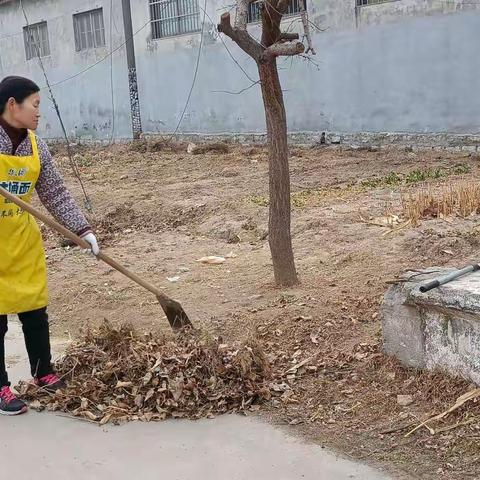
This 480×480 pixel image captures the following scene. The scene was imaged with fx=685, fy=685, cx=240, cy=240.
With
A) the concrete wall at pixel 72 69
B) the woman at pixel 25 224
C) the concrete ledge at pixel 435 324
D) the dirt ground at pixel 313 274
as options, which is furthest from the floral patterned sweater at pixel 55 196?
the concrete wall at pixel 72 69

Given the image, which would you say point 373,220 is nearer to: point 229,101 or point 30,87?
point 30,87

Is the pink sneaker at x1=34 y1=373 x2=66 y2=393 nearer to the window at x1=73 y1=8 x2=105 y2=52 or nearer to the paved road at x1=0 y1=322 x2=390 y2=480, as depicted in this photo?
the paved road at x1=0 y1=322 x2=390 y2=480

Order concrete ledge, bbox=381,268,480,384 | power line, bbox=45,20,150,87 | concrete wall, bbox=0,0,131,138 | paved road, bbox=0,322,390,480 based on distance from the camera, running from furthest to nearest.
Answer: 1. concrete wall, bbox=0,0,131,138
2. power line, bbox=45,20,150,87
3. concrete ledge, bbox=381,268,480,384
4. paved road, bbox=0,322,390,480

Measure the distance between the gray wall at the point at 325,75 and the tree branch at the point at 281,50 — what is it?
268 inches

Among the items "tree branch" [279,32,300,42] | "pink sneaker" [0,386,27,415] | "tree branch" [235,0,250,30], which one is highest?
"tree branch" [235,0,250,30]

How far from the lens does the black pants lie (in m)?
3.63

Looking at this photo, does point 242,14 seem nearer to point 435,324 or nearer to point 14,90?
point 14,90

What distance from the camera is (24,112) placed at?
342cm

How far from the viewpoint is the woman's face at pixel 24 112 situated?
11.2ft

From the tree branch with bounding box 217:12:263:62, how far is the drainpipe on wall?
12.2 meters

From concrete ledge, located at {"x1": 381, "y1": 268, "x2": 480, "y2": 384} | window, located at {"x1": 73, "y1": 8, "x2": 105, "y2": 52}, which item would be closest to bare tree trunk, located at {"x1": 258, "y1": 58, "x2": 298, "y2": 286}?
concrete ledge, located at {"x1": 381, "y1": 268, "x2": 480, "y2": 384}

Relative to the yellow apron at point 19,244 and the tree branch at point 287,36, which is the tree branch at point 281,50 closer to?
the tree branch at point 287,36

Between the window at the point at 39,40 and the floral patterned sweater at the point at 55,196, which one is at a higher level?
the window at the point at 39,40

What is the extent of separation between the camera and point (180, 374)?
11.5ft
